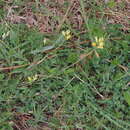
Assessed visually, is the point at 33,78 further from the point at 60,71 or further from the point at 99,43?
the point at 99,43

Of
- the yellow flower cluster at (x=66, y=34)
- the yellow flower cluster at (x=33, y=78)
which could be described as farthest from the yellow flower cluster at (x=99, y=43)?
the yellow flower cluster at (x=33, y=78)

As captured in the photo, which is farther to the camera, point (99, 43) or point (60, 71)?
point (60, 71)

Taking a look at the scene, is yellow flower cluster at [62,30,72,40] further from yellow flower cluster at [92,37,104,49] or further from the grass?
yellow flower cluster at [92,37,104,49]

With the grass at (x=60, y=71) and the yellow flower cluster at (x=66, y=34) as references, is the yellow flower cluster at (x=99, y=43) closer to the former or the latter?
the grass at (x=60, y=71)

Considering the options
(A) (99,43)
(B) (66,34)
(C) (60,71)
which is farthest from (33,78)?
(A) (99,43)

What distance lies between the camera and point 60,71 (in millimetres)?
2205

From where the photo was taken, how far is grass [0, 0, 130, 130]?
7.02ft

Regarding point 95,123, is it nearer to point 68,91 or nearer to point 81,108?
point 81,108

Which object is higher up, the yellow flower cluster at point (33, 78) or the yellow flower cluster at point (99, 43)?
the yellow flower cluster at point (99, 43)

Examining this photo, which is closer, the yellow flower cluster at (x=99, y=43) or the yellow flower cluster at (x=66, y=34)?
the yellow flower cluster at (x=99, y=43)

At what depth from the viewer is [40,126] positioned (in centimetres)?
214

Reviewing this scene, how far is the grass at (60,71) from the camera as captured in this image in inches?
84.2

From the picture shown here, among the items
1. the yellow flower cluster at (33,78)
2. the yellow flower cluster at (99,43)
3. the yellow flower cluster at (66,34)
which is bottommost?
the yellow flower cluster at (33,78)

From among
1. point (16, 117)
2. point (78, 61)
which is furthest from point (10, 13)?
point (16, 117)
